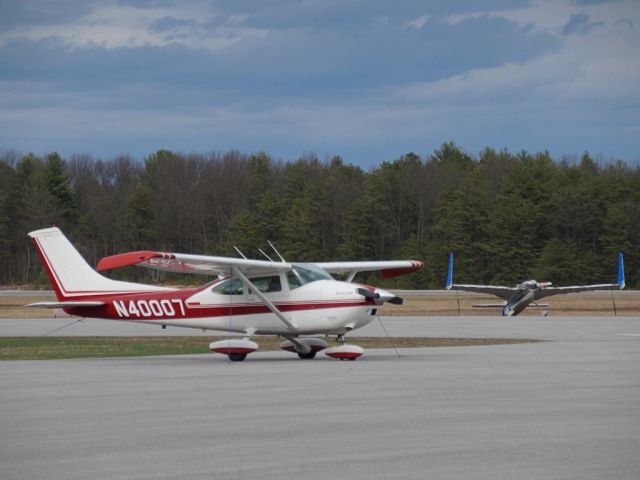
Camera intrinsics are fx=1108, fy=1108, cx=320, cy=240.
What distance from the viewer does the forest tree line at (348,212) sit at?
279 ft

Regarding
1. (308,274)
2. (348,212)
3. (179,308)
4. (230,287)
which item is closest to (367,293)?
(308,274)

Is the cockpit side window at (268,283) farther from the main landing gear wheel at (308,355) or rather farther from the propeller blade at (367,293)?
the propeller blade at (367,293)

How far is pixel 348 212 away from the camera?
315ft

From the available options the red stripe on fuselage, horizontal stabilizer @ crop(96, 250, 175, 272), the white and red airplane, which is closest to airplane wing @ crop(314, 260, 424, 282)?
the white and red airplane

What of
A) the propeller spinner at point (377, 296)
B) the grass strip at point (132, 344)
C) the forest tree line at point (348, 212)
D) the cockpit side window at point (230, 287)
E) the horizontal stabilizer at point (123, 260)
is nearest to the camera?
the horizontal stabilizer at point (123, 260)

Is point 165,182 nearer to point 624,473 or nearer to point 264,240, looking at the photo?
point 264,240

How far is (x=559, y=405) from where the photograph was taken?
41.4 feet

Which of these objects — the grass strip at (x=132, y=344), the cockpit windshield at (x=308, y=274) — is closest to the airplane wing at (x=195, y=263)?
the cockpit windshield at (x=308, y=274)

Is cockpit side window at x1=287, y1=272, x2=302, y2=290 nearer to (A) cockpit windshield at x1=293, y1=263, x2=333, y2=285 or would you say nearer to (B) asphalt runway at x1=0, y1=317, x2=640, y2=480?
(A) cockpit windshield at x1=293, y1=263, x2=333, y2=285

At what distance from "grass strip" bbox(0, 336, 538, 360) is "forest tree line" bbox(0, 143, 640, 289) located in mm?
52958

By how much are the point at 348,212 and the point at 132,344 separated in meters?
68.8

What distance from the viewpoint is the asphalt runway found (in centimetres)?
866

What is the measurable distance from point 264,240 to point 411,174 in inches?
661

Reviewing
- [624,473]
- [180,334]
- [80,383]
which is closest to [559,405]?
[624,473]
